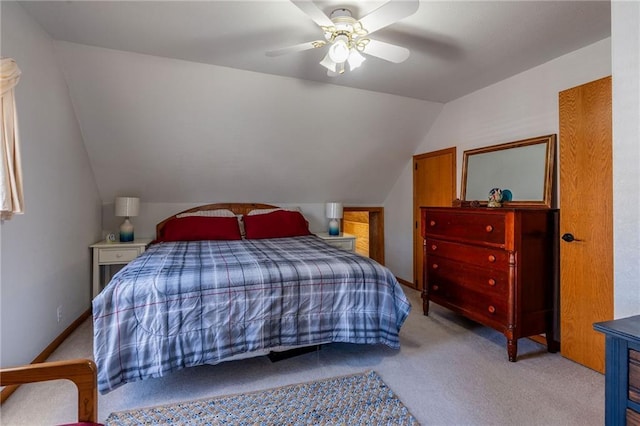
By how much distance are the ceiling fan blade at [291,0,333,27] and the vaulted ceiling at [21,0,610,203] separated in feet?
0.75

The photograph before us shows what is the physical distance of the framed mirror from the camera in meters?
2.62

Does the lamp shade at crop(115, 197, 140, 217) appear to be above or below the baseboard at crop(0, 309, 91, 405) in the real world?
above

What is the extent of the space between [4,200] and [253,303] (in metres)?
1.39

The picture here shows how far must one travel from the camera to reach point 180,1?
1889 millimetres

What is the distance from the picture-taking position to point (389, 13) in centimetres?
164

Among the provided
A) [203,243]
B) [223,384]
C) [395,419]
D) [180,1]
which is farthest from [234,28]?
[395,419]

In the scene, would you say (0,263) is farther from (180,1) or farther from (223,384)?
(180,1)

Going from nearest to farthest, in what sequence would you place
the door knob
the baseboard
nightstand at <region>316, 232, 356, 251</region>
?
the baseboard < the door knob < nightstand at <region>316, 232, 356, 251</region>

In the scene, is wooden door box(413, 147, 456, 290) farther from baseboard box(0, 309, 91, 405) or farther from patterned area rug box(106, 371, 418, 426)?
baseboard box(0, 309, 91, 405)

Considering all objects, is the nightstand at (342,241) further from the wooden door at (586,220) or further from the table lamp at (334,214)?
the wooden door at (586,220)

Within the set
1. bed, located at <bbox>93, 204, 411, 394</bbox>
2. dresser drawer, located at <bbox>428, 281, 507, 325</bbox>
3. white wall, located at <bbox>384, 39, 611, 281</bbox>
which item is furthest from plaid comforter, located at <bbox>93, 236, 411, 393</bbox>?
white wall, located at <bbox>384, 39, 611, 281</bbox>

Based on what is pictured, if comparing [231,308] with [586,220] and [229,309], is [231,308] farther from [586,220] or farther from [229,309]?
[586,220]

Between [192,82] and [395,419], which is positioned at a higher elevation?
[192,82]

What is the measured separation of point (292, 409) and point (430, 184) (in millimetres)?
3031
